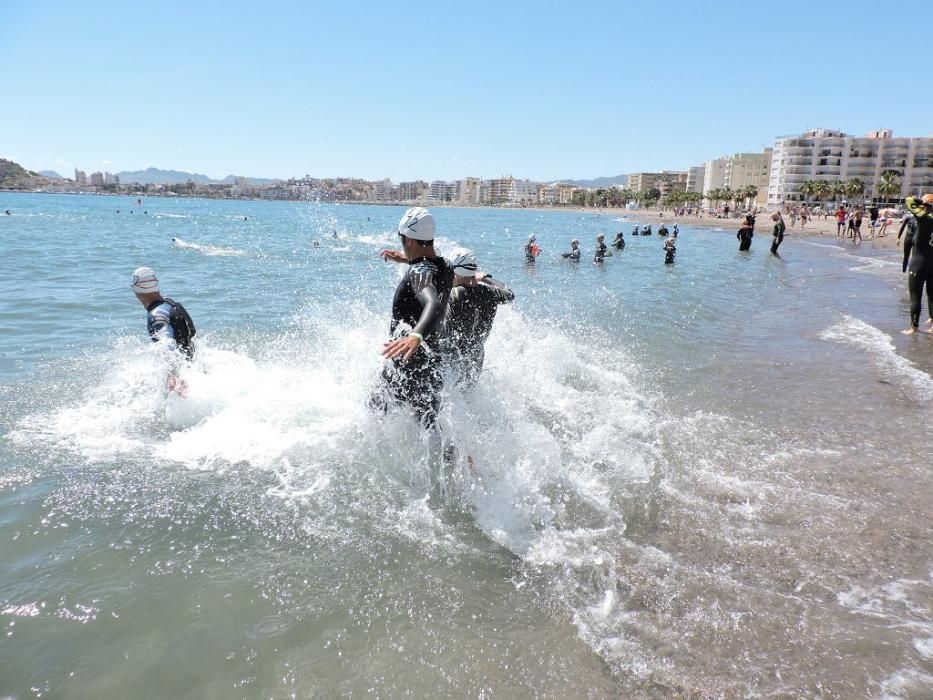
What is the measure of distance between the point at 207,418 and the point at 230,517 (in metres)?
2.08

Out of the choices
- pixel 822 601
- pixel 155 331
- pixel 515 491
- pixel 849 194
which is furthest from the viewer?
pixel 849 194

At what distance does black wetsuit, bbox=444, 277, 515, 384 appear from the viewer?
4770 mm

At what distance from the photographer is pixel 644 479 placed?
16.3ft

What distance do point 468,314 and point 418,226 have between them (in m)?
1.07

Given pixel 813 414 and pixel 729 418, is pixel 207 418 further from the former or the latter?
pixel 813 414

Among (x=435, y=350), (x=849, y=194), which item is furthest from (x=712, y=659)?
(x=849, y=194)

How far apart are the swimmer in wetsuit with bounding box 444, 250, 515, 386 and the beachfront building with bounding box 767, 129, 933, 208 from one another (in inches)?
6249

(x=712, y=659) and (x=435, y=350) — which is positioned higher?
(x=435, y=350)

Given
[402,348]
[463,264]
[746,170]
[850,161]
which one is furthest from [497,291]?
[746,170]

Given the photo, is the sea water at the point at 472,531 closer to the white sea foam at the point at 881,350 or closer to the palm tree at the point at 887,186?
the white sea foam at the point at 881,350

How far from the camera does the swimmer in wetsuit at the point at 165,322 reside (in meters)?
5.61

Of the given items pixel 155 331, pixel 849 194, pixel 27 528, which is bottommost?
pixel 27 528

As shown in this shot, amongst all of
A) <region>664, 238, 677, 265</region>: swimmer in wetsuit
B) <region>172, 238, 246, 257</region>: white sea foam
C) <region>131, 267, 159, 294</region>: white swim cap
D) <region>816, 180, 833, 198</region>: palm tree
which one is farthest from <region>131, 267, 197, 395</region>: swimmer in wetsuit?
<region>816, 180, 833, 198</region>: palm tree

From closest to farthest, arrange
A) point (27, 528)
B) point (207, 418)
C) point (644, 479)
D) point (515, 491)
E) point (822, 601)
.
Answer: point (822, 601) → point (27, 528) → point (515, 491) → point (644, 479) → point (207, 418)
